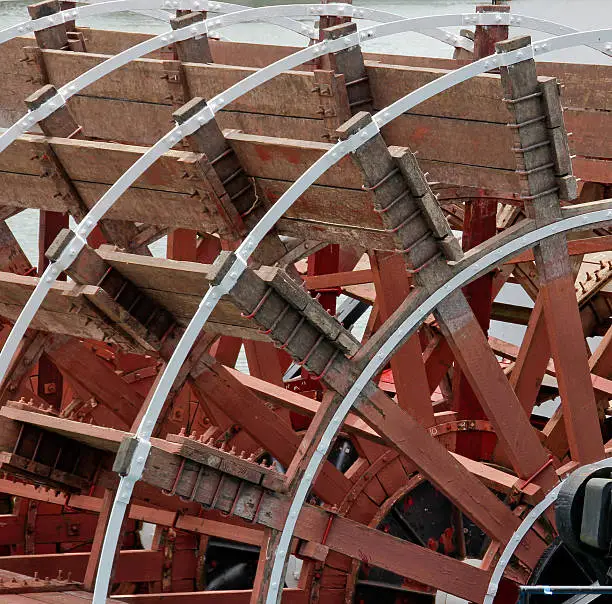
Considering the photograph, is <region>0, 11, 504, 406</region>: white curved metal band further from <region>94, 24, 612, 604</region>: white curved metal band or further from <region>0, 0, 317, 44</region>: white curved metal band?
<region>0, 0, 317, 44</region>: white curved metal band

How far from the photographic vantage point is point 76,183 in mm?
5480

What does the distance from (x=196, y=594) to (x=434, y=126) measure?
210 centimetres

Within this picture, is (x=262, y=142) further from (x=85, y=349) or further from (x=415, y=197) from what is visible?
(x=85, y=349)

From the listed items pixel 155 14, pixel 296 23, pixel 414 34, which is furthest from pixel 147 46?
pixel 414 34

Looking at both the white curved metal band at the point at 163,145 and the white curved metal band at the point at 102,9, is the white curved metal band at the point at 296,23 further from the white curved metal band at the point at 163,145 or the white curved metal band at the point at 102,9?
the white curved metal band at the point at 163,145

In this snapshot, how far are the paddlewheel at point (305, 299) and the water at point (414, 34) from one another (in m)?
6.07

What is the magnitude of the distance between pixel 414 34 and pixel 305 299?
13.1 metres

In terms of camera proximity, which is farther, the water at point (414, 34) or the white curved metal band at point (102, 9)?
the water at point (414, 34)

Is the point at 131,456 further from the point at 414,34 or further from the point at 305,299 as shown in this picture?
the point at 414,34

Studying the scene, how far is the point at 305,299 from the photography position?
4.46m

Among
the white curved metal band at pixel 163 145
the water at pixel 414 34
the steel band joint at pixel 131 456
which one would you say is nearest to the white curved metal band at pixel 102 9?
the white curved metal band at pixel 163 145

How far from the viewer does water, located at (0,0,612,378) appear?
12.4 metres

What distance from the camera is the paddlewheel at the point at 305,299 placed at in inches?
177

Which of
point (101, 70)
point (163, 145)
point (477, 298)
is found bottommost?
point (163, 145)
